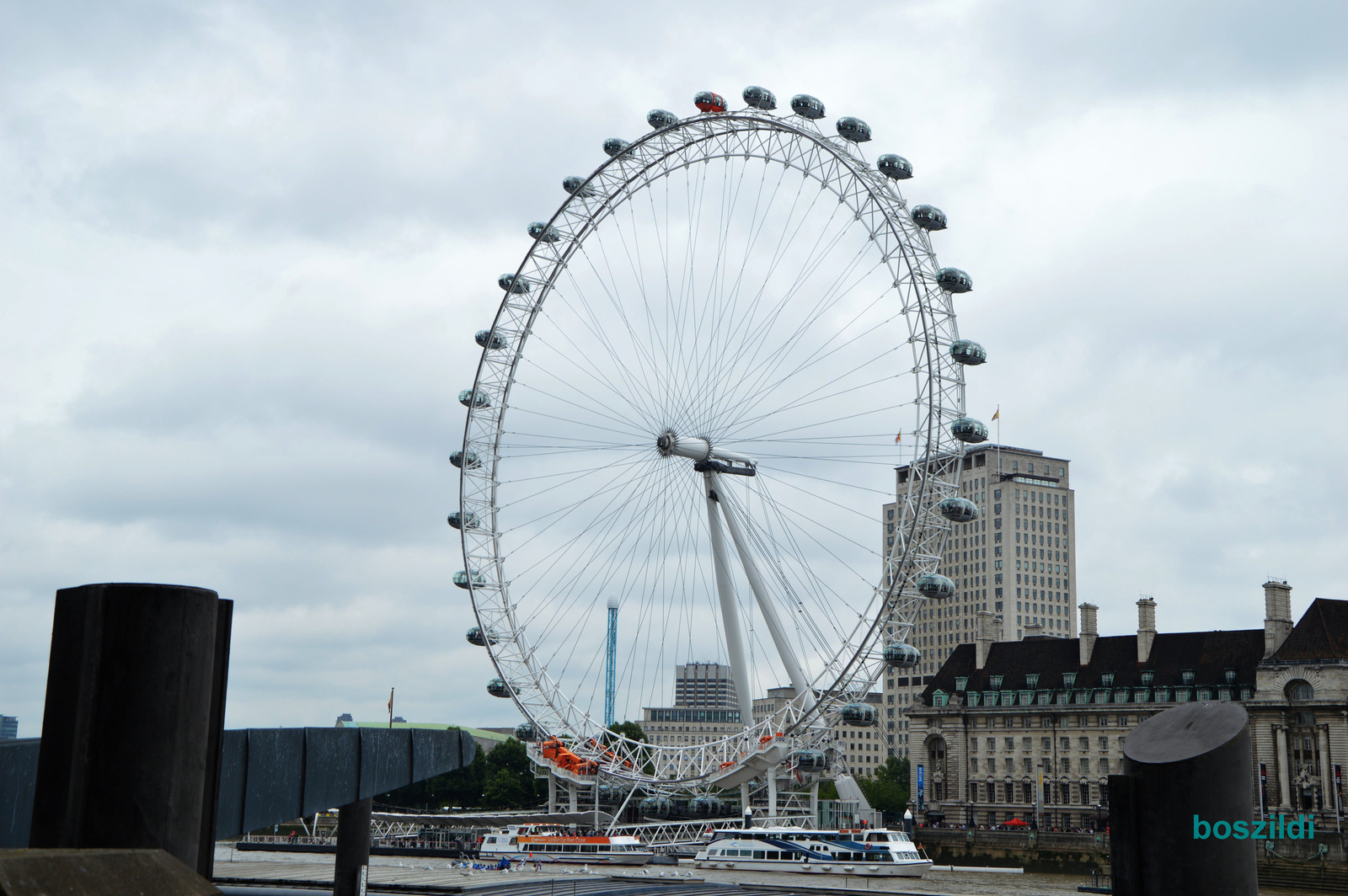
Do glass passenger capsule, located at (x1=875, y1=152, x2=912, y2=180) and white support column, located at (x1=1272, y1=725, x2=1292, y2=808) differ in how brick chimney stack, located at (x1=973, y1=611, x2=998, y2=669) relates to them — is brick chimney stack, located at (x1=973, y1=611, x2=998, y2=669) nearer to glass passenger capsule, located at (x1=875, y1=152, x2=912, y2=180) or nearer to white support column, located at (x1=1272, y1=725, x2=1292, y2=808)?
white support column, located at (x1=1272, y1=725, x2=1292, y2=808)

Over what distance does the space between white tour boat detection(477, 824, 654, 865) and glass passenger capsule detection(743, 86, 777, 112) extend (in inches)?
1366

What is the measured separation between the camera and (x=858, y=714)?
53.3 metres

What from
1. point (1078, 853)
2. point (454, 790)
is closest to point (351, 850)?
point (1078, 853)

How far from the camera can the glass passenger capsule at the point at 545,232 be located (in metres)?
61.4

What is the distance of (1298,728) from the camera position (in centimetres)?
7431

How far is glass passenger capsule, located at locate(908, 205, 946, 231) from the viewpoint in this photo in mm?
50344

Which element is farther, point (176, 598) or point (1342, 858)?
point (1342, 858)

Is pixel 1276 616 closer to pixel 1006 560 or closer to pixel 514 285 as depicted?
pixel 514 285

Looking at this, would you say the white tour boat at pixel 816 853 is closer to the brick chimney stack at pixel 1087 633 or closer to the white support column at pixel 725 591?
the white support column at pixel 725 591

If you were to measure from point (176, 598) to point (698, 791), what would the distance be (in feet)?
202

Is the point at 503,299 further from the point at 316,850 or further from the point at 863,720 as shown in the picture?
the point at 316,850

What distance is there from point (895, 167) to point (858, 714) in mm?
21635

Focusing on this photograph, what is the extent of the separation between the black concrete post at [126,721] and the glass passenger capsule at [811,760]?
53658 mm

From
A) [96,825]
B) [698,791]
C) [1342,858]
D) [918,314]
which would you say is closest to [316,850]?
[698,791]
